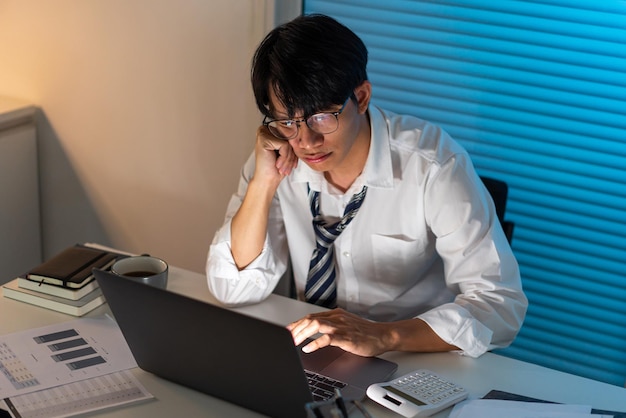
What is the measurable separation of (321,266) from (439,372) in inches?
19.2

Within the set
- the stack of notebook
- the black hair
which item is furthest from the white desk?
the black hair

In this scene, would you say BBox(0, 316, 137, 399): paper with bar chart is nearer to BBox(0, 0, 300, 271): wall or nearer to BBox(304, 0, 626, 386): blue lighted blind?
BBox(0, 0, 300, 271): wall

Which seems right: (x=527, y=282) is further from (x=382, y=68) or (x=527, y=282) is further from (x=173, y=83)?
(x=173, y=83)

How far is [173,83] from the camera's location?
109 inches

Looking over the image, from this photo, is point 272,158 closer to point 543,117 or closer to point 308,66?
point 308,66

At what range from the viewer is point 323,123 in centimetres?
177

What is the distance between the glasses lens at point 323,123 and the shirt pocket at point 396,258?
0.33 meters

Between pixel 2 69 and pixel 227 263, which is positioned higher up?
pixel 2 69

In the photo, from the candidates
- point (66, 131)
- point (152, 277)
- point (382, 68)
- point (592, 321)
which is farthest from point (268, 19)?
point (592, 321)

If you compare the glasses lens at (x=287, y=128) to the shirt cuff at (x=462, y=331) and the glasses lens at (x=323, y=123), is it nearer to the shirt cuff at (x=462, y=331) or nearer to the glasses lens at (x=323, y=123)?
the glasses lens at (x=323, y=123)

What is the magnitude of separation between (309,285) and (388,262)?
196 mm

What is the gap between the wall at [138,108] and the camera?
2676 millimetres

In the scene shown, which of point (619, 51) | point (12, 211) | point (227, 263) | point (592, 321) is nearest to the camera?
point (227, 263)

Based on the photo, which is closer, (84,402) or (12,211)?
(84,402)
